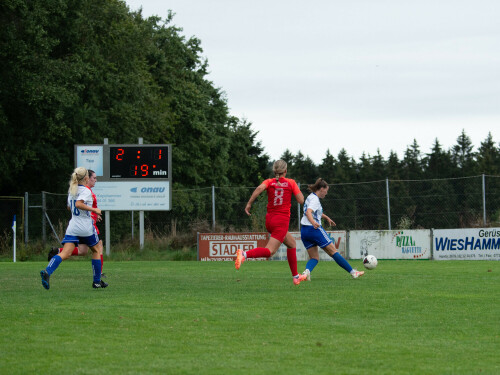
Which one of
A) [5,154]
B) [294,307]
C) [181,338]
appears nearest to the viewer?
[181,338]

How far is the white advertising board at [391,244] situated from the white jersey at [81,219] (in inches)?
671

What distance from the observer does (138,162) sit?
3198 centimetres

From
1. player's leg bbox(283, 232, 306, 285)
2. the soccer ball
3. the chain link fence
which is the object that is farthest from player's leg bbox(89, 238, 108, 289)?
the chain link fence

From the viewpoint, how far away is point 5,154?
39.0 metres

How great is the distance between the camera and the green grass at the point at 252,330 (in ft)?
20.3

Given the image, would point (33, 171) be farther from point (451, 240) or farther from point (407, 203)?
Answer: point (451, 240)

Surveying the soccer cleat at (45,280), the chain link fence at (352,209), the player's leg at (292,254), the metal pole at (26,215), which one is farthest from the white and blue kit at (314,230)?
the metal pole at (26,215)

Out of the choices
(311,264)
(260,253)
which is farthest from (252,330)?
(311,264)

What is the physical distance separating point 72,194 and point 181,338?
5.98 meters

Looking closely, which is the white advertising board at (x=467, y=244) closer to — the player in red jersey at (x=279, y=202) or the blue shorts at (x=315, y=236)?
the blue shorts at (x=315, y=236)

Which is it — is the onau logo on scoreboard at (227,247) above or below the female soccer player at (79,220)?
below

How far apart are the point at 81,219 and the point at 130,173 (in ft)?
62.5

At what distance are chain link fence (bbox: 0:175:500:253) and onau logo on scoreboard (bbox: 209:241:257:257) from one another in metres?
2.03

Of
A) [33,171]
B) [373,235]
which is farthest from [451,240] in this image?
[33,171]
